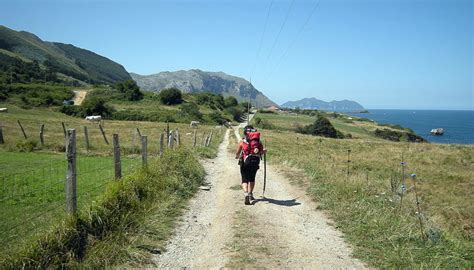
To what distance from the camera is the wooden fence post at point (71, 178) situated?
22.5 ft

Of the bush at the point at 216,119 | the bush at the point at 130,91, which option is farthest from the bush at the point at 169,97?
the bush at the point at 216,119

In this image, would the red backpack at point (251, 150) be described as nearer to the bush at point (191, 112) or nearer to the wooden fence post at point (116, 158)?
the wooden fence post at point (116, 158)

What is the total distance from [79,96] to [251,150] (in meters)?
91.3

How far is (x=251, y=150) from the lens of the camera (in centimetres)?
1094

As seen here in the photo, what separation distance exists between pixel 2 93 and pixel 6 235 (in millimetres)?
75862

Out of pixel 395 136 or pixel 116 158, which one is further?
pixel 395 136

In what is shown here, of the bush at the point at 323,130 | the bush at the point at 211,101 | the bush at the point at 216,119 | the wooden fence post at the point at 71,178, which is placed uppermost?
the bush at the point at 211,101

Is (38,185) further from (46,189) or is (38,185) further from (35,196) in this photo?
A: (35,196)

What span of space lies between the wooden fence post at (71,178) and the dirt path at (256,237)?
185 cm

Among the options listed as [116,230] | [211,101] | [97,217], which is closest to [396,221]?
[116,230]

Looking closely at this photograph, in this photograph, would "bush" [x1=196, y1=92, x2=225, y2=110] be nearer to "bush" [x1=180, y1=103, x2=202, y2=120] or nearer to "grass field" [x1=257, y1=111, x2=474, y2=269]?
"bush" [x1=180, y1=103, x2=202, y2=120]

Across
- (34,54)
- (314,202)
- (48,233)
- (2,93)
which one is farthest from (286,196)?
(34,54)

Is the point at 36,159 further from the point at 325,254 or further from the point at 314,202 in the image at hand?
the point at 325,254

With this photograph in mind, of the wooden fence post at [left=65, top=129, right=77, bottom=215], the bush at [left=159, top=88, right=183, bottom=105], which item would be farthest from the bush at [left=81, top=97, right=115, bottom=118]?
the wooden fence post at [left=65, top=129, right=77, bottom=215]
